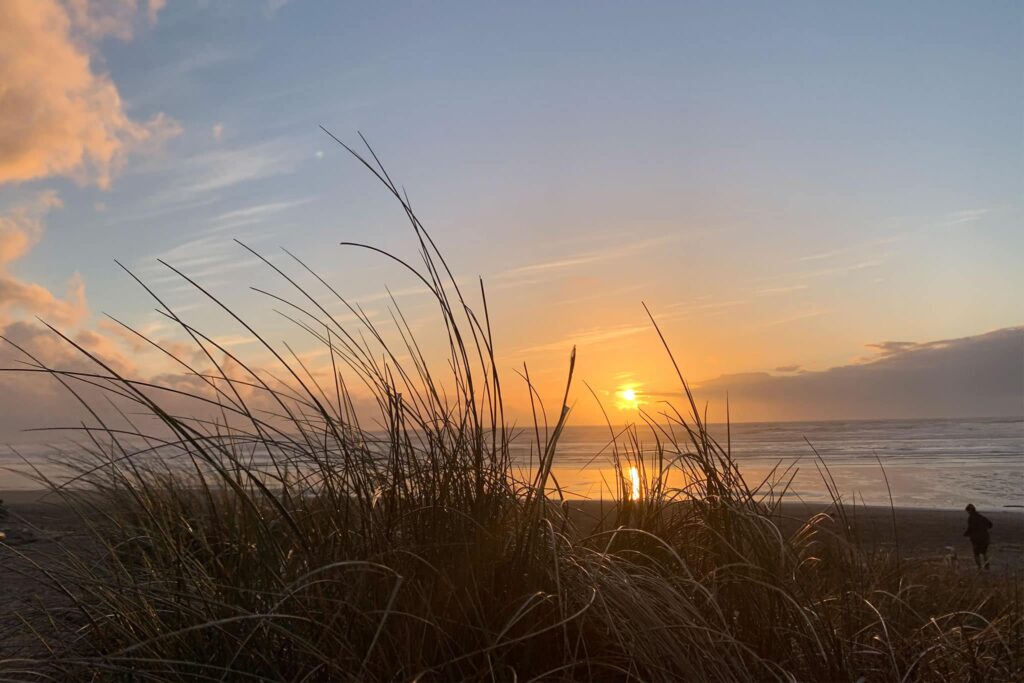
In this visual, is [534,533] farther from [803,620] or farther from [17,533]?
[17,533]

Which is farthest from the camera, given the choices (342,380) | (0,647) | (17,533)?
(17,533)

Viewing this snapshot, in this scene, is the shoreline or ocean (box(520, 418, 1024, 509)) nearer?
the shoreline

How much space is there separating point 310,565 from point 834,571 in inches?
85.4

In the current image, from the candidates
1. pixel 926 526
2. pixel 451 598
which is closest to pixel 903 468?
pixel 926 526

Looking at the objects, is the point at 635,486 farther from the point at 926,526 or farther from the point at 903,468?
the point at 903,468

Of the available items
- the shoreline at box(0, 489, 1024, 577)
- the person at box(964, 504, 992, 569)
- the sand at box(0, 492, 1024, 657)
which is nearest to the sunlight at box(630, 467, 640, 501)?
the sand at box(0, 492, 1024, 657)

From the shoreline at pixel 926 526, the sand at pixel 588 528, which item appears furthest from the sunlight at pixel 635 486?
the shoreline at pixel 926 526

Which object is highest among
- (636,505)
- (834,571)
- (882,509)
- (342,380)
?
(342,380)

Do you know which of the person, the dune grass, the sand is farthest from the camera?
the person

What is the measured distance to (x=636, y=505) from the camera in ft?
10.6

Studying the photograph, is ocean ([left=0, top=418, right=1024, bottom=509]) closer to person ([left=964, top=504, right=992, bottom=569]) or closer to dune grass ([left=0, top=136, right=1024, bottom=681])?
person ([left=964, top=504, right=992, bottom=569])

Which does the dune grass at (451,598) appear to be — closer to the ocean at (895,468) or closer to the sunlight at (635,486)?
the sunlight at (635,486)

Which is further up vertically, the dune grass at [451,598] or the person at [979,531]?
the dune grass at [451,598]

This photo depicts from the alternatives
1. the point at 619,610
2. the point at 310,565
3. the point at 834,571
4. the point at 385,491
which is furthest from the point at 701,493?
the point at 310,565
